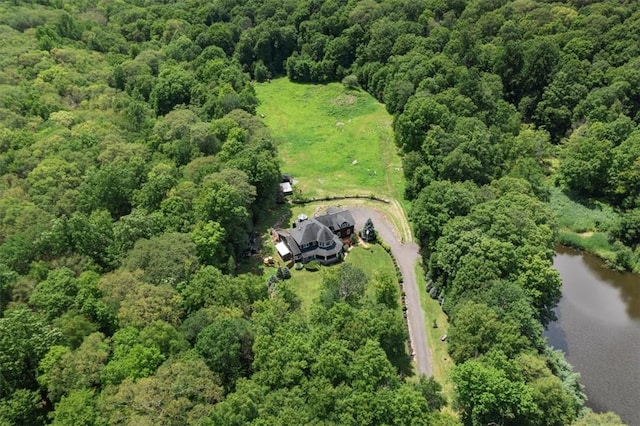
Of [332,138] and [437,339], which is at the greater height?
[437,339]

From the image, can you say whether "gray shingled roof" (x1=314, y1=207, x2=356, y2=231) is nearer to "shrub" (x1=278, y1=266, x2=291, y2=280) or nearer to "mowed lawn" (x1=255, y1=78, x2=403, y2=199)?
"shrub" (x1=278, y1=266, x2=291, y2=280)

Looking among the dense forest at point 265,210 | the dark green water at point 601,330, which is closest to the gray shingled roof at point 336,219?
the dense forest at point 265,210

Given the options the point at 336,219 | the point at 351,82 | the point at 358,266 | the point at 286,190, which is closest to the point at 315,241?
the point at 336,219

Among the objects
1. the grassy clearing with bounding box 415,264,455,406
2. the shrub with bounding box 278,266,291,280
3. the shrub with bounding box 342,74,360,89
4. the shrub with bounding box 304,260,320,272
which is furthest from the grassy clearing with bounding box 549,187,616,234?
the shrub with bounding box 342,74,360,89

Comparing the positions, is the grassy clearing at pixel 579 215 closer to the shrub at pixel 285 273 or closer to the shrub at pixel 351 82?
the shrub at pixel 285 273

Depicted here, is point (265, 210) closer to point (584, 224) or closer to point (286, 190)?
point (286, 190)

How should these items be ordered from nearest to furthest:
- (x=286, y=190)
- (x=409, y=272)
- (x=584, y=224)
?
(x=409, y=272)
(x=584, y=224)
(x=286, y=190)
